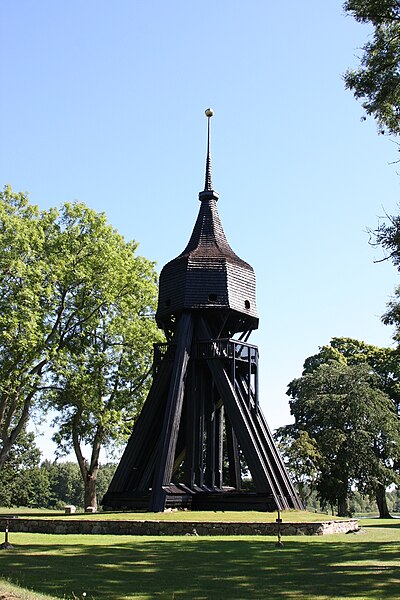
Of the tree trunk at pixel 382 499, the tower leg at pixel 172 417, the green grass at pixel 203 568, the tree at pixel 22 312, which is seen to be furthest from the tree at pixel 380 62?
the tree trunk at pixel 382 499

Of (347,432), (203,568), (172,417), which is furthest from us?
(347,432)

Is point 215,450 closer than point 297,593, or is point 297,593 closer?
point 297,593

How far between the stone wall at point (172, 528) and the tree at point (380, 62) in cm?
1109

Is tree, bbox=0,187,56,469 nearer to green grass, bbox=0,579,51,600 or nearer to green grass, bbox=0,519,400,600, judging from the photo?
green grass, bbox=0,519,400,600

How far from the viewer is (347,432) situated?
126ft

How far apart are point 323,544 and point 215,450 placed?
36.7 ft

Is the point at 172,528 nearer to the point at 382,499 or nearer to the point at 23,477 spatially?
the point at 382,499

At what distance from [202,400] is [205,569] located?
14894 mm

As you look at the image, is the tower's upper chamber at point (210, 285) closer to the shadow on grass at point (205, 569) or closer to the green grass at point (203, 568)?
the green grass at point (203, 568)

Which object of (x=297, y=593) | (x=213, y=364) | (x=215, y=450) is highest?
(x=213, y=364)

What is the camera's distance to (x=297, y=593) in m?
8.81

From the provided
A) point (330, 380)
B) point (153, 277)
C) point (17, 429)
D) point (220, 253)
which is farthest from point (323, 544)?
point (330, 380)

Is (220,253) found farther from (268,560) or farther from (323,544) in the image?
(268,560)

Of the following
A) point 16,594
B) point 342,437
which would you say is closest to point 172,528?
point 16,594
